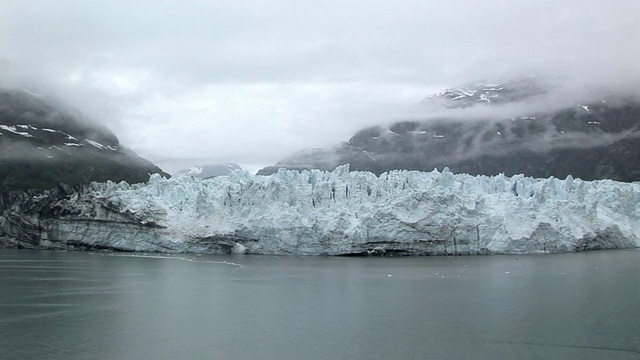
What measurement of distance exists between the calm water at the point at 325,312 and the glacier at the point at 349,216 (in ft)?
20.6

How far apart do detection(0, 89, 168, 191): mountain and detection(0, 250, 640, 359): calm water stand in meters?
46.6

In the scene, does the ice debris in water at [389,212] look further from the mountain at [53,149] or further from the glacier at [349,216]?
the mountain at [53,149]

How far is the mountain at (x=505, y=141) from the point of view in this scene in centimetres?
7931

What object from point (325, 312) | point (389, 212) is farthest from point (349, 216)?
point (325, 312)

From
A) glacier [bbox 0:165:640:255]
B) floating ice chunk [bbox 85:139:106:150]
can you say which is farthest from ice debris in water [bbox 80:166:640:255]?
floating ice chunk [bbox 85:139:106:150]

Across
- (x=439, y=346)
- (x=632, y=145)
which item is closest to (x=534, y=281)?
(x=439, y=346)

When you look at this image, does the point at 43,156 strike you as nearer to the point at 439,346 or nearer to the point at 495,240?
the point at 495,240

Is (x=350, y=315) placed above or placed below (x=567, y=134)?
below

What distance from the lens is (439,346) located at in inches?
553

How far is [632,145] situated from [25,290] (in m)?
Result: 77.1

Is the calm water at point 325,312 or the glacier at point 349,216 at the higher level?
the glacier at point 349,216

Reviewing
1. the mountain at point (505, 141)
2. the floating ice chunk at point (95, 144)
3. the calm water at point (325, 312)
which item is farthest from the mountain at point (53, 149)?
the calm water at point (325, 312)

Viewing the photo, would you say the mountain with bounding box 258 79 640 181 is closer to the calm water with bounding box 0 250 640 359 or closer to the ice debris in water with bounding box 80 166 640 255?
the ice debris in water with bounding box 80 166 640 255

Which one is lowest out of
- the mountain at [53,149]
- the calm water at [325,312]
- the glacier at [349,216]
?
the calm water at [325,312]
